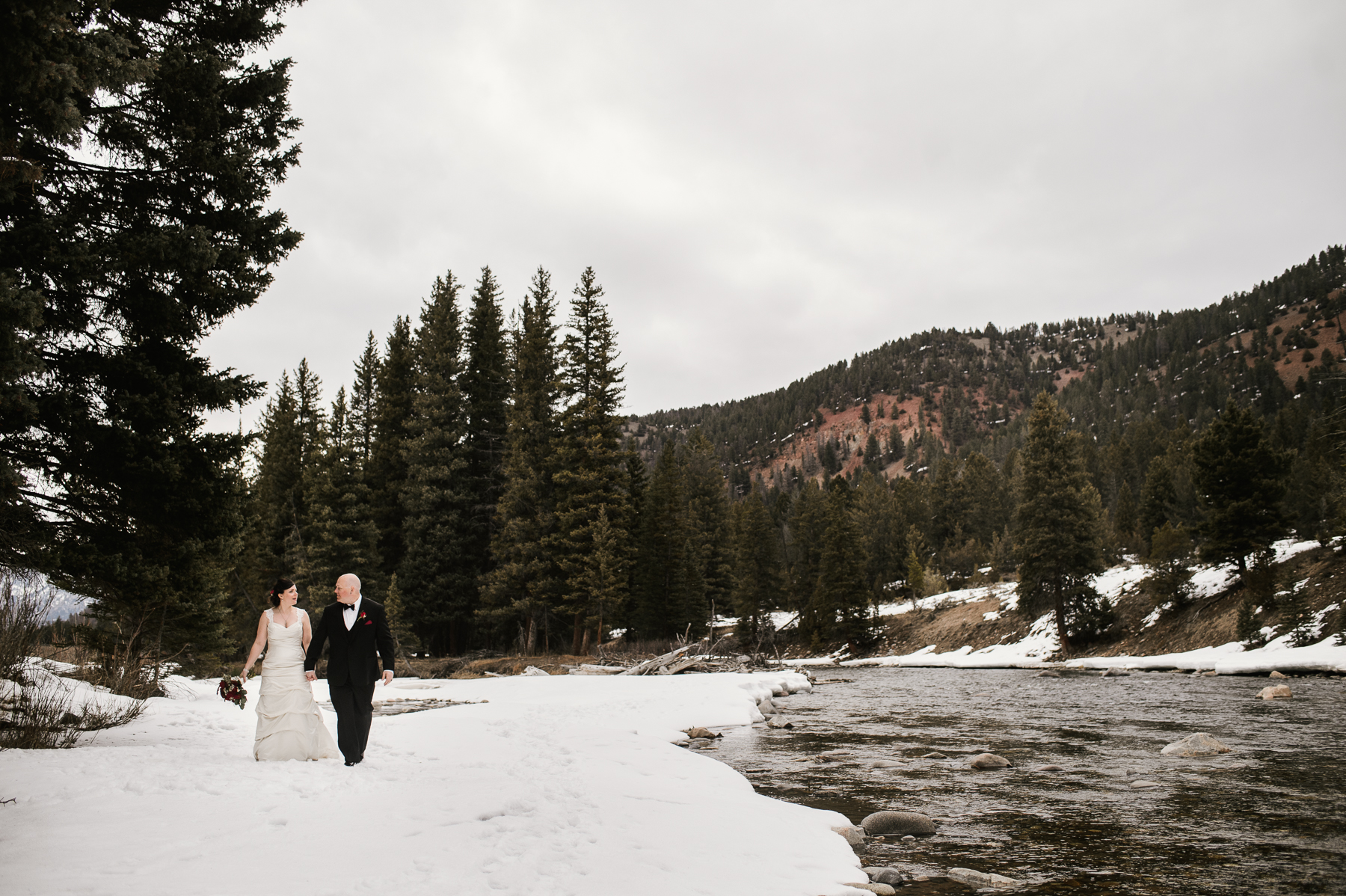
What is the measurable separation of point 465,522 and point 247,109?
93.3 ft

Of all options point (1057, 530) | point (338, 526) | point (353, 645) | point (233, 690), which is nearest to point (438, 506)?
point (338, 526)

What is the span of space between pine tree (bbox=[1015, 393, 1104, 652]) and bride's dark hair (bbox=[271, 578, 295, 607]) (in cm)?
4082

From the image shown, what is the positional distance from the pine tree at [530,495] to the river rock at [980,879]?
28974mm

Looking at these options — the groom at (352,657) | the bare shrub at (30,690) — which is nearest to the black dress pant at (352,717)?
the groom at (352,657)

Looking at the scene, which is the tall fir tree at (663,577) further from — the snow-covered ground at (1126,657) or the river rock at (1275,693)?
the river rock at (1275,693)

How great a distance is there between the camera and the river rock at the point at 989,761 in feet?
33.9

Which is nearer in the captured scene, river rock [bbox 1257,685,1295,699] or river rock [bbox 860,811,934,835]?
river rock [bbox 860,811,934,835]

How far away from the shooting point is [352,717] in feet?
25.5

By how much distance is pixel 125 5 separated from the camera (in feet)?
31.9

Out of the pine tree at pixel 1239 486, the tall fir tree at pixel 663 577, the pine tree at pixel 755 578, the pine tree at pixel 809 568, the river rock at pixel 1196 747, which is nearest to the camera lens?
the river rock at pixel 1196 747

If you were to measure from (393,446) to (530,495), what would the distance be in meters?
10.2

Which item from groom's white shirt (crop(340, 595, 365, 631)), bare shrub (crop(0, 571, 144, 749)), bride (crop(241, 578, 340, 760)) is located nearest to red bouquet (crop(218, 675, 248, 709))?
bride (crop(241, 578, 340, 760))

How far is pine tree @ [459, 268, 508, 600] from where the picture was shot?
37.5 meters

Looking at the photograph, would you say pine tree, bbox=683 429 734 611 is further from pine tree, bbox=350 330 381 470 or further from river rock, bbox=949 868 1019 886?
river rock, bbox=949 868 1019 886
